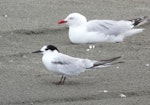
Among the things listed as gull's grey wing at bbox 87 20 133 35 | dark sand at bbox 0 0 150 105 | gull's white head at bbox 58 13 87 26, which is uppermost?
gull's white head at bbox 58 13 87 26

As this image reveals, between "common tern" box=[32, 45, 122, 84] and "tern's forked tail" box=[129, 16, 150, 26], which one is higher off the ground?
"common tern" box=[32, 45, 122, 84]

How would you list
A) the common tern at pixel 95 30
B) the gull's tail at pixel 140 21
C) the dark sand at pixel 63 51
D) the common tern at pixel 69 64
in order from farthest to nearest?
1. the gull's tail at pixel 140 21
2. the common tern at pixel 95 30
3. the common tern at pixel 69 64
4. the dark sand at pixel 63 51

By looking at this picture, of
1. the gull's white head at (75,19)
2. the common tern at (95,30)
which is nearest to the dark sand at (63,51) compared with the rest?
the common tern at (95,30)

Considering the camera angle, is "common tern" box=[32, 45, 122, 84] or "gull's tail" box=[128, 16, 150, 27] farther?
"gull's tail" box=[128, 16, 150, 27]

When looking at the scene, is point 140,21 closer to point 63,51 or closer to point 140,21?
point 140,21

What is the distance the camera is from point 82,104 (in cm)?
615

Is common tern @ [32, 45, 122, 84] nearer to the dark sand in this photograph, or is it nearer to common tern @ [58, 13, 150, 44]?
the dark sand

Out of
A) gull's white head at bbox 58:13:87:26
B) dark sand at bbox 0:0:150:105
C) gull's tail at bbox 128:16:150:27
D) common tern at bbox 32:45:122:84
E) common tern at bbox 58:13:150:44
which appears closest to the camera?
dark sand at bbox 0:0:150:105

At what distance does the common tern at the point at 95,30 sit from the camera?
29.7ft

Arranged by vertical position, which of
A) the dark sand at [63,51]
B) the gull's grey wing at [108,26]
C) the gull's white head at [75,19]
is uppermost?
the gull's white head at [75,19]

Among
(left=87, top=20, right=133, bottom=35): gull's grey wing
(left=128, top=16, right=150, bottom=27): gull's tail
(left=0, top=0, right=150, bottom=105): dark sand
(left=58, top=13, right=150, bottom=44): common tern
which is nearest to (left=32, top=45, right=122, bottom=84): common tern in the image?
(left=0, top=0, right=150, bottom=105): dark sand

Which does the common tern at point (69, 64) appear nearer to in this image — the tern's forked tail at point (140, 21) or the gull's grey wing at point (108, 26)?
the gull's grey wing at point (108, 26)

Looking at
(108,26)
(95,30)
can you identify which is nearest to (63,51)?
(95,30)

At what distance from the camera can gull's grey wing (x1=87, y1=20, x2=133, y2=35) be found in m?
9.09
